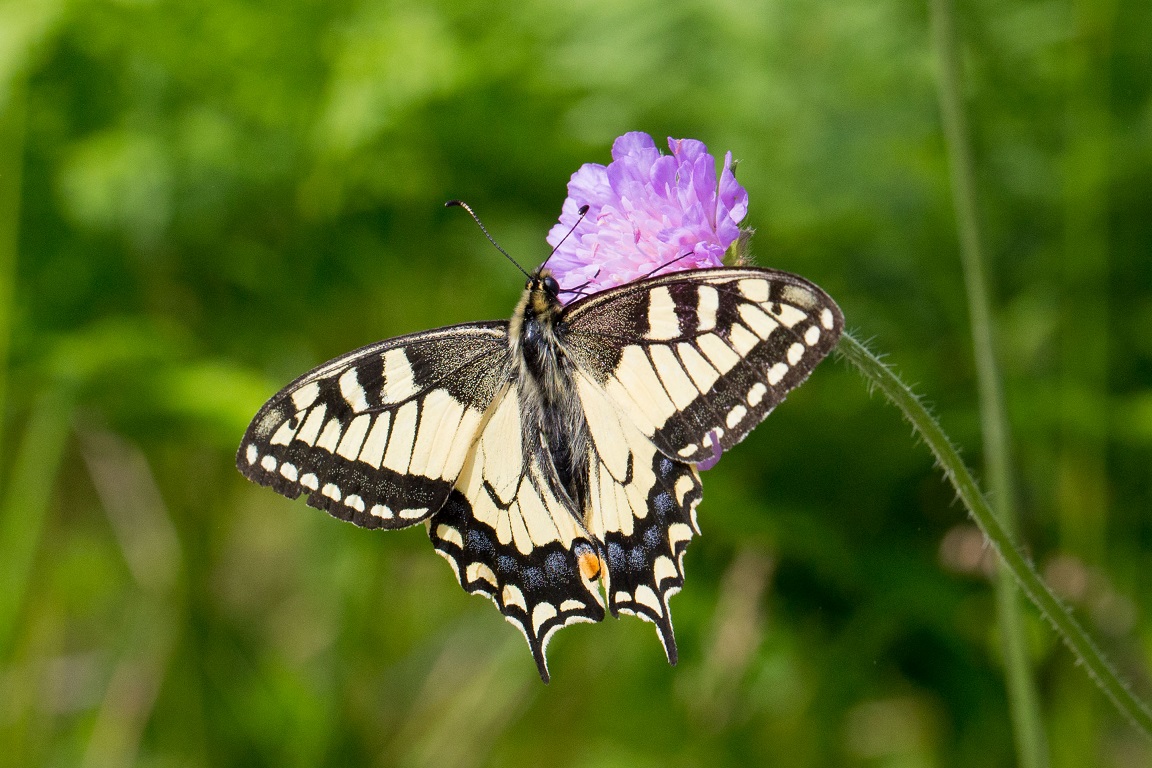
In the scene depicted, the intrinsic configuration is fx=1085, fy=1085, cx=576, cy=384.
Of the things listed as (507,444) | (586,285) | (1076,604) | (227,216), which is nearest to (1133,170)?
(1076,604)

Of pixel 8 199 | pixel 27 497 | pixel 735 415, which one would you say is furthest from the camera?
pixel 27 497

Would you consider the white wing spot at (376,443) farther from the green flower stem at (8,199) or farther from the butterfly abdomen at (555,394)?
the green flower stem at (8,199)

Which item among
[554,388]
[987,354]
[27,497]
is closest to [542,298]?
[554,388]

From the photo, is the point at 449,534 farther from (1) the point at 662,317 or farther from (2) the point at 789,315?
(2) the point at 789,315

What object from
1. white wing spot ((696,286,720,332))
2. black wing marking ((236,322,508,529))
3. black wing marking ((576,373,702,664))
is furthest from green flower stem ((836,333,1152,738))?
black wing marking ((236,322,508,529))

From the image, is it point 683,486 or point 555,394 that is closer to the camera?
point 683,486

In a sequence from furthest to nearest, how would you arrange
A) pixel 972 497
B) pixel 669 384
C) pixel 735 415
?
pixel 669 384 → pixel 735 415 → pixel 972 497

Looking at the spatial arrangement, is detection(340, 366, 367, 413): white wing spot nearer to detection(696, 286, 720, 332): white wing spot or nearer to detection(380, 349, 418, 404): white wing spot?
detection(380, 349, 418, 404): white wing spot
